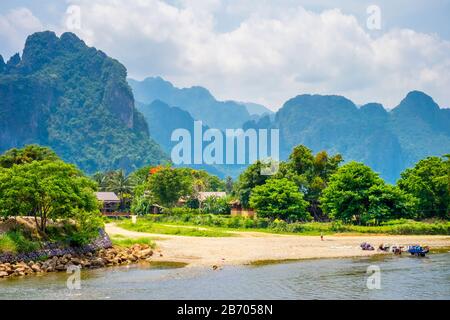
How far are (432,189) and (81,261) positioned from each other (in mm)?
→ 56860

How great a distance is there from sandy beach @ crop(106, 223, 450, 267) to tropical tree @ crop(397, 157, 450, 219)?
1520cm

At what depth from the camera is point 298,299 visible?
30438 mm

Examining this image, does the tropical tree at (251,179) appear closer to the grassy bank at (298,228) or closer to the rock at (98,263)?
the grassy bank at (298,228)

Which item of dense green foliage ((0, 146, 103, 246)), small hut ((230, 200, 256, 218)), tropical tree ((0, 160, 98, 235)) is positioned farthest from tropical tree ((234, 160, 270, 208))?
tropical tree ((0, 160, 98, 235))

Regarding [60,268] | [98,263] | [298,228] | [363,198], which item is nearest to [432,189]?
[363,198]

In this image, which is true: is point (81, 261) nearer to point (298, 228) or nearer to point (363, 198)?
point (298, 228)

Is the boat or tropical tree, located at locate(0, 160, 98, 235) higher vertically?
tropical tree, located at locate(0, 160, 98, 235)

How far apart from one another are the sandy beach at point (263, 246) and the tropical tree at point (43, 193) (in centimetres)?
915

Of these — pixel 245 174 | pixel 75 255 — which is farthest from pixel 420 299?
pixel 245 174

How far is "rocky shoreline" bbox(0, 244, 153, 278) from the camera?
38.4 meters

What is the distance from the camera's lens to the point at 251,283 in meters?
35.2

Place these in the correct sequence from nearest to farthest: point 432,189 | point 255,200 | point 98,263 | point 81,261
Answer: point 81,261, point 98,263, point 255,200, point 432,189

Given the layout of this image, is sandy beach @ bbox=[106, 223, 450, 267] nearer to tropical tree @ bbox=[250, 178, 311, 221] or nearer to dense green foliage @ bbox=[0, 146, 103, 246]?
dense green foliage @ bbox=[0, 146, 103, 246]
